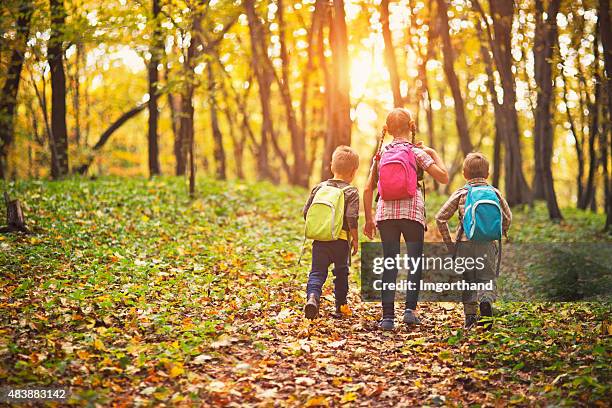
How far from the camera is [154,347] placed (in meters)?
5.52

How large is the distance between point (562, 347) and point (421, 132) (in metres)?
35.4

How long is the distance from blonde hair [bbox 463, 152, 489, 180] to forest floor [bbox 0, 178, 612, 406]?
5.10 ft

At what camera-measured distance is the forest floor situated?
4.81 metres

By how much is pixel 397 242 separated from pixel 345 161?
1.10 metres

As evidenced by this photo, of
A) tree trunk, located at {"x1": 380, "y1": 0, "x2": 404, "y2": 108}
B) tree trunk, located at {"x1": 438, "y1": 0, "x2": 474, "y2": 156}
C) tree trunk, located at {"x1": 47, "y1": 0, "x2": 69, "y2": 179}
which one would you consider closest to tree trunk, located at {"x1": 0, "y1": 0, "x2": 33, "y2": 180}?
tree trunk, located at {"x1": 47, "y1": 0, "x2": 69, "y2": 179}

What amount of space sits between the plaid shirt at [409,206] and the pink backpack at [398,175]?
6cm

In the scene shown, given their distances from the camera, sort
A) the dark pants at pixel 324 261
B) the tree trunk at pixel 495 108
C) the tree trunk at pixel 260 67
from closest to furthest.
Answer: the dark pants at pixel 324 261 < the tree trunk at pixel 495 108 < the tree trunk at pixel 260 67

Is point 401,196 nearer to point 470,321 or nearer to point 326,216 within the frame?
point 326,216

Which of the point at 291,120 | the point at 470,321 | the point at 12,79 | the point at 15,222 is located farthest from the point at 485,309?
the point at 291,120

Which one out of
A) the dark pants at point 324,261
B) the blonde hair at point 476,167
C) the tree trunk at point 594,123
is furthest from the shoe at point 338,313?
the tree trunk at point 594,123

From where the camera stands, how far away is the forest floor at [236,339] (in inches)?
189

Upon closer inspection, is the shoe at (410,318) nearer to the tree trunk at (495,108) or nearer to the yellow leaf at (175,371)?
the yellow leaf at (175,371)

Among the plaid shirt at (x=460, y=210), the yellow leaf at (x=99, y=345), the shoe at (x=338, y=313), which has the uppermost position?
the plaid shirt at (x=460, y=210)

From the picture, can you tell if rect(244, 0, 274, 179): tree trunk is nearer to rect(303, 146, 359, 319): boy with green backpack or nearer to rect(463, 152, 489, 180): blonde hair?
rect(303, 146, 359, 319): boy with green backpack
